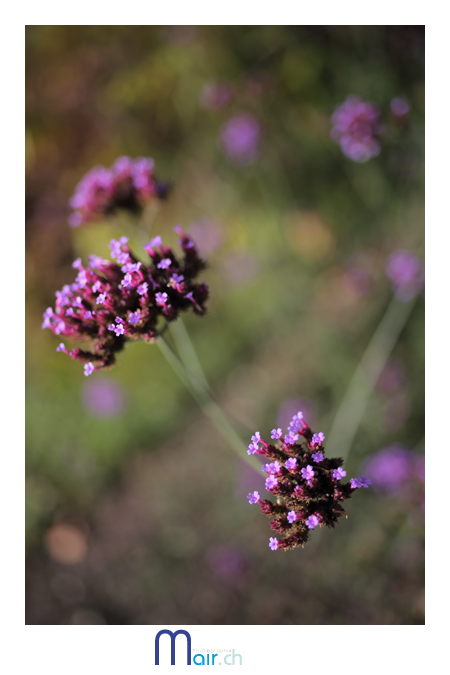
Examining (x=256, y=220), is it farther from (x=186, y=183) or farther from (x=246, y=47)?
(x=246, y=47)

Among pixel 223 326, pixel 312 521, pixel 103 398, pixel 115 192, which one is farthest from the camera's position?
pixel 223 326

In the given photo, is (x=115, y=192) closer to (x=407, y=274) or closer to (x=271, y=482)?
(x=271, y=482)

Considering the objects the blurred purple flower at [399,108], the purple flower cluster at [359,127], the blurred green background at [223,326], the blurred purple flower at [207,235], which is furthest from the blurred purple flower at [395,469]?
the blurred purple flower at [207,235]

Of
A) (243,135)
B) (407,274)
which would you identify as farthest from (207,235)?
(407,274)

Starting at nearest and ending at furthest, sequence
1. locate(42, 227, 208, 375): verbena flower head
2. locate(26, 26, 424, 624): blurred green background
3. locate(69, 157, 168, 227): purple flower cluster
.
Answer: locate(42, 227, 208, 375): verbena flower head → locate(69, 157, 168, 227): purple flower cluster → locate(26, 26, 424, 624): blurred green background
